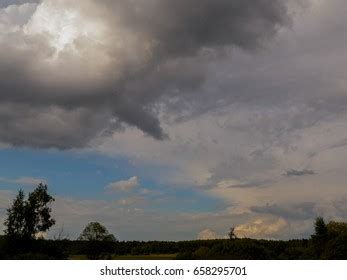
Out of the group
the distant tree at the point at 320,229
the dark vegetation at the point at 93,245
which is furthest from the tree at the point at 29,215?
the distant tree at the point at 320,229

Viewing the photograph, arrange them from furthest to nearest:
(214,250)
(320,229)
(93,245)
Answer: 1. (93,245)
2. (320,229)
3. (214,250)

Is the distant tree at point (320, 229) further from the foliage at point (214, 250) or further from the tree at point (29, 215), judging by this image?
the tree at point (29, 215)

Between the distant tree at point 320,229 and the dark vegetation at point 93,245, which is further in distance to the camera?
the distant tree at point 320,229

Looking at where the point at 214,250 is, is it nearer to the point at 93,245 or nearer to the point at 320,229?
the point at 320,229

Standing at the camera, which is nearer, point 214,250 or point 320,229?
point 214,250

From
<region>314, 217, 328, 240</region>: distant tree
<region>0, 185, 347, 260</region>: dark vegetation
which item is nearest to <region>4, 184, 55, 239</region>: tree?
<region>0, 185, 347, 260</region>: dark vegetation

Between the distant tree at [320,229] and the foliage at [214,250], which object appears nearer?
the foliage at [214,250]

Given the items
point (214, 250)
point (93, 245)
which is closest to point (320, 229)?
point (214, 250)

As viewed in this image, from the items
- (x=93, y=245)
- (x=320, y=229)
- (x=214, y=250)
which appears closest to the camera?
(x=214, y=250)

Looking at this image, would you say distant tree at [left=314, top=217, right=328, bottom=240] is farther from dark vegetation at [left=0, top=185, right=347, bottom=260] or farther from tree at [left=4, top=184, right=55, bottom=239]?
tree at [left=4, top=184, right=55, bottom=239]

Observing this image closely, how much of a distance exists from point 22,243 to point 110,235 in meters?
30.9
